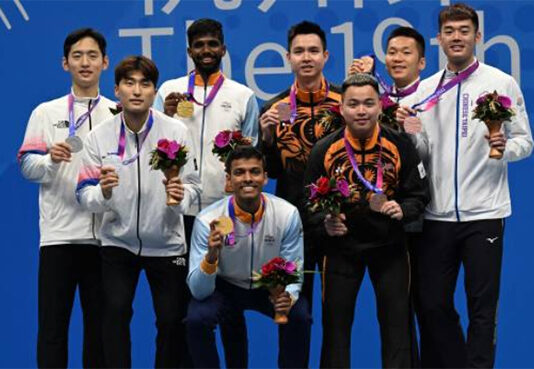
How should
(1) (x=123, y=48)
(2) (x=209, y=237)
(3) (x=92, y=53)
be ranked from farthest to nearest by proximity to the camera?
(1) (x=123, y=48) → (3) (x=92, y=53) → (2) (x=209, y=237)

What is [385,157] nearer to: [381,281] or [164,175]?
[381,281]

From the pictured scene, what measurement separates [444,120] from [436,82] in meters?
0.23

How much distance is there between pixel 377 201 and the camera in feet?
23.7

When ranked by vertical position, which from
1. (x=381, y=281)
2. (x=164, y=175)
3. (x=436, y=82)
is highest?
(x=436, y=82)

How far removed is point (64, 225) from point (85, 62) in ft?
2.87

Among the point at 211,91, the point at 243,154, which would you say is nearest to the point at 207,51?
the point at 211,91

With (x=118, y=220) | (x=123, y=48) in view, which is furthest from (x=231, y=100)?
(x=123, y=48)

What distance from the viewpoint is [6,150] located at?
9445mm

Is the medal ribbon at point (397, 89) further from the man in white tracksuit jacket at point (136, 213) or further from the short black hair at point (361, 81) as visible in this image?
the man in white tracksuit jacket at point (136, 213)

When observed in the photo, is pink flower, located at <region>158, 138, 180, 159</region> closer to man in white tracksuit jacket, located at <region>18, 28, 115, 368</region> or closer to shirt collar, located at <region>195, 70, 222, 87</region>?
man in white tracksuit jacket, located at <region>18, 28, 115, 368</region>

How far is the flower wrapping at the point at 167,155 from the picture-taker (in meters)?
7.30

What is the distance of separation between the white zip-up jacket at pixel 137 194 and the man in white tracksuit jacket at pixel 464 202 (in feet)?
4.00

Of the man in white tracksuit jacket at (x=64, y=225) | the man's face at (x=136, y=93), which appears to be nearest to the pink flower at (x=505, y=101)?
the man's face at (x=136, y=93)

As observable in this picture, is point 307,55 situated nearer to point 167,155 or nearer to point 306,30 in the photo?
point 306,30
